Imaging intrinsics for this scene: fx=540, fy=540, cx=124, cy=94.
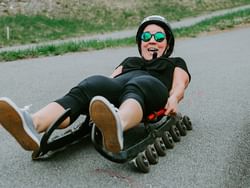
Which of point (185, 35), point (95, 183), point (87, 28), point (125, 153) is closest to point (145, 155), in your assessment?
point (125, 153)

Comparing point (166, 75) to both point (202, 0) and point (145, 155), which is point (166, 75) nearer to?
point (145, 155)

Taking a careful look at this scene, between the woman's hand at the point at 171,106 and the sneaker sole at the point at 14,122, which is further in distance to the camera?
the woman's hand at the point at 171,106

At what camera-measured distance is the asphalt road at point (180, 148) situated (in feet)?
10.3

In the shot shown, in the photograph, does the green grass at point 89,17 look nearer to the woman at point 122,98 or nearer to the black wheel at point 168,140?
the woman at point 122,98

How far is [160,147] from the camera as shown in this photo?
350 cm

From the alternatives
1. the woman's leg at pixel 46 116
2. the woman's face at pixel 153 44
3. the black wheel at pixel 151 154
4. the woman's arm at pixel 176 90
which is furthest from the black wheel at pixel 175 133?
the woman's leg at pixel 46 116

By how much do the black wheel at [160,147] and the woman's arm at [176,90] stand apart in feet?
0.70

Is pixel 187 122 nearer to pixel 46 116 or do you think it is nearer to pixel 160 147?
pixel 160 147

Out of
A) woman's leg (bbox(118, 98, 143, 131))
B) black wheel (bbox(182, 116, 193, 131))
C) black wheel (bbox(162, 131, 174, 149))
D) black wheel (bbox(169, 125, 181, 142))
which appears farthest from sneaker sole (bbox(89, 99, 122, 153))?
black wheel (bbox(182, 116, 193, 131))

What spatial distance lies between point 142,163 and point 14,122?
30.6 inches

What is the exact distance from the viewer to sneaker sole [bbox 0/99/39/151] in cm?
304

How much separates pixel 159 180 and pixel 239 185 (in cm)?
45

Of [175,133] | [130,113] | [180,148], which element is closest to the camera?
[130,113]

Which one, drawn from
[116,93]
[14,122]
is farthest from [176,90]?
[14,122]
